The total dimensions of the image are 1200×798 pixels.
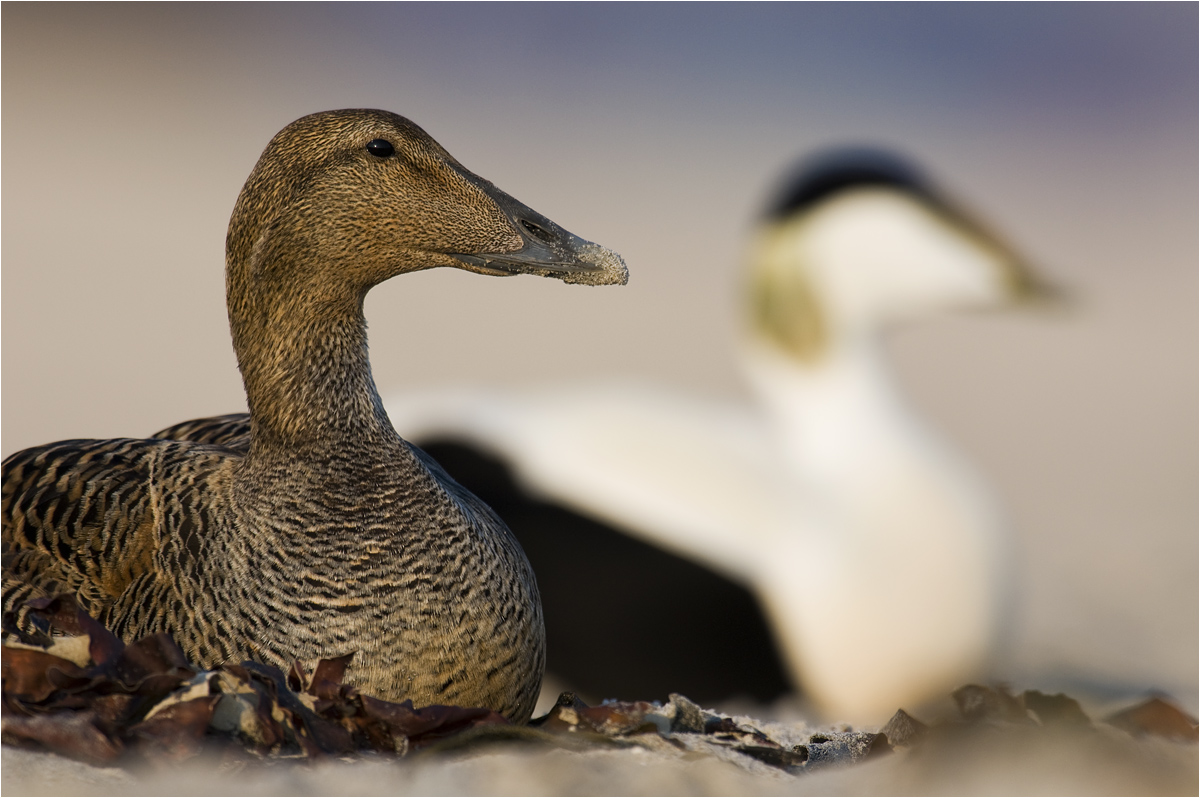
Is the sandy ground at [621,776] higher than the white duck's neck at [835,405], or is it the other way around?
the white duck's neck at [835,405]

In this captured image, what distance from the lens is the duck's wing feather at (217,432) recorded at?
10.6 feet

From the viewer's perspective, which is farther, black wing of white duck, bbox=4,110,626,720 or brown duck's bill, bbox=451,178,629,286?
brown duck's bill, bbox=451,178,629,286

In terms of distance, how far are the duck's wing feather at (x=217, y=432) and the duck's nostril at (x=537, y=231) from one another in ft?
3.13

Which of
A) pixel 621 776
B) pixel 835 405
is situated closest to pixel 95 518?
pixel 621 776

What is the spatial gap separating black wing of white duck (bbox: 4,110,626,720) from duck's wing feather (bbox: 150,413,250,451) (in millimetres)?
318

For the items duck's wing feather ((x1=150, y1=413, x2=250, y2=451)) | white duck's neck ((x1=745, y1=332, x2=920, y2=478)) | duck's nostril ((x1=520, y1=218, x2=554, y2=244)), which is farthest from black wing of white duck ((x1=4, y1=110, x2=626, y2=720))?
white duck's neck ((x1=745, y1=332, x2=920, y2=478))

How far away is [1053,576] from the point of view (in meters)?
6.63

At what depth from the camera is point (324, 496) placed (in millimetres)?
2678

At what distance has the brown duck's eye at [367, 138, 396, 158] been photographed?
2.77 metres

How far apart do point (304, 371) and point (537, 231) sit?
61 cm

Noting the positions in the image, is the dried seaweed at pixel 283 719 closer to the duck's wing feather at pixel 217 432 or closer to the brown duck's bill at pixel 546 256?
the duck's wing feather at pixel 217 432

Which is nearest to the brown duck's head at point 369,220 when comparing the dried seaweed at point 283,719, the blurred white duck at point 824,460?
the dried seaweed at point 283,719

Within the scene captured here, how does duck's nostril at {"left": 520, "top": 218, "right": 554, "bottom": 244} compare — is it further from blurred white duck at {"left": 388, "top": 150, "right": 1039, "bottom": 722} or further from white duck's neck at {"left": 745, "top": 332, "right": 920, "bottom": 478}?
white duck's neck at {"left": 745, "top": 332, "right": 920, "bottom": 478}

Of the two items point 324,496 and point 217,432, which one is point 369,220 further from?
point 217,432
